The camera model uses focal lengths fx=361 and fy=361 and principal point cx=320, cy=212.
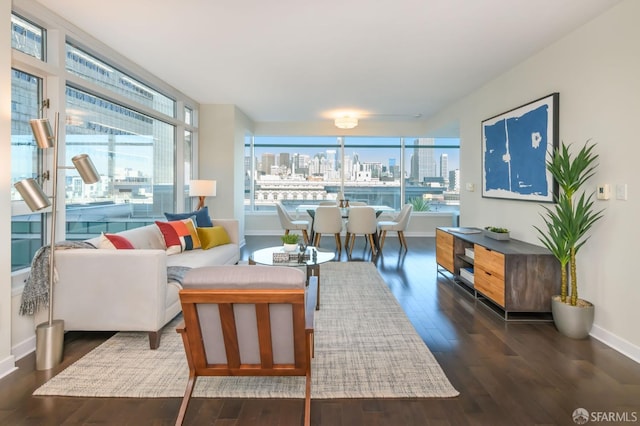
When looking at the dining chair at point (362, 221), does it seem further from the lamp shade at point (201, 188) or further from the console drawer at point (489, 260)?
the console drawer at point (489, 260)

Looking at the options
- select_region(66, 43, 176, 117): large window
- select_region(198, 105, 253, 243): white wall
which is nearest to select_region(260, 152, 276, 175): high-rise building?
select_region(198, 105, 253, 243): white wall

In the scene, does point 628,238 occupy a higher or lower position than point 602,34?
lower

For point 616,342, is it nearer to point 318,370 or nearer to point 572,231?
point 572,231

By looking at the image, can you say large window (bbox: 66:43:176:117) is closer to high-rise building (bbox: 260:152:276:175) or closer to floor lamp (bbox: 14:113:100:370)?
floor lamp (bbox: 14:113:100:370)

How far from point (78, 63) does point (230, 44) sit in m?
1.47

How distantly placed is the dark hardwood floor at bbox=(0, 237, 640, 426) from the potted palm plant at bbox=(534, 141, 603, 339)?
0.15 metres

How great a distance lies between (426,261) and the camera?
597cm

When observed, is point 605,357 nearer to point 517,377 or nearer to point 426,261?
point 517,377

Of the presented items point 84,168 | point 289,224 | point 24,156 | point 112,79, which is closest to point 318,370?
point 84,168

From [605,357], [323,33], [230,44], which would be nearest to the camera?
[605,357]

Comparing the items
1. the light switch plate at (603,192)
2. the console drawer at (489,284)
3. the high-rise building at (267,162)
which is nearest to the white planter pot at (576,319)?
the console drawer at (489,284)

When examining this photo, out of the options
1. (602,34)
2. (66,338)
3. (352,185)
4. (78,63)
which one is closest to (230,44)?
(78,63)

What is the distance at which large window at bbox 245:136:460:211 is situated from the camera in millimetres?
9016

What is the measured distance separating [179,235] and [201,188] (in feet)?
5.29
